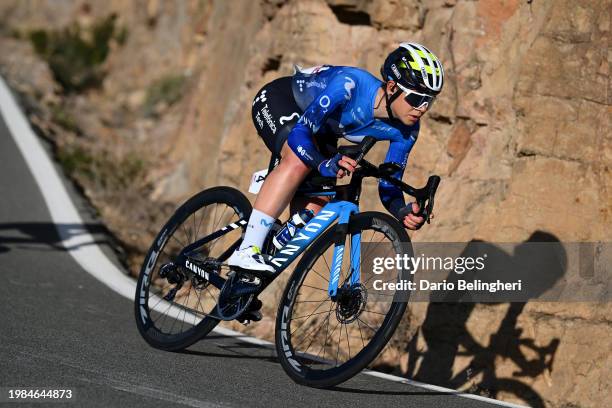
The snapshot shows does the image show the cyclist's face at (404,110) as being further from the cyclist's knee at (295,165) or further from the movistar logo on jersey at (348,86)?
the cyclist's knee at (295,165)

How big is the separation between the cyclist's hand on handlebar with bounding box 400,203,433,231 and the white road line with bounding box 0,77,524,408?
1.06 metres

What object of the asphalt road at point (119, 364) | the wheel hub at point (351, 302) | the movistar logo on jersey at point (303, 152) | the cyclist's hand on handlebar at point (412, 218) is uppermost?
the movistar logo on jersey at point (303, 152)

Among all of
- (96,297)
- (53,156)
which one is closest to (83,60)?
(53,156)

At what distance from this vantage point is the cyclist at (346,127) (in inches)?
219

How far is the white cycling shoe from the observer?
5.78 meters

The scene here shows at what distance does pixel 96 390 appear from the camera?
499cm

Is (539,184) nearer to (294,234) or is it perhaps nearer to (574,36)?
(574,36)

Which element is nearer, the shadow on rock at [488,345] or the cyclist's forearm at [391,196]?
the cyclist's forearm at [391,196]

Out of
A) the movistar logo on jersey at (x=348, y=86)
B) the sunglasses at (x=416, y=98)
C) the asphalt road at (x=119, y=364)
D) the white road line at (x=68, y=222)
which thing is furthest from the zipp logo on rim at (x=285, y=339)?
the sunglasses at (x=416, y=98)

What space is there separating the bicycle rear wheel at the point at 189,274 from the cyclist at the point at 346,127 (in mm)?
442

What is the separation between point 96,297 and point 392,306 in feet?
11.0

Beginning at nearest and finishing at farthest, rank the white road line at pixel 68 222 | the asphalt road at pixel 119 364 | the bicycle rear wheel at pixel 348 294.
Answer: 1. the asphalt road at pixel 119 364
2. the bicycle rear wheel at pixel 348 294
3. the white road line at pixel 68 222

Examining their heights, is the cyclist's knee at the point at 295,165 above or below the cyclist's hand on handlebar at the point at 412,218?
above

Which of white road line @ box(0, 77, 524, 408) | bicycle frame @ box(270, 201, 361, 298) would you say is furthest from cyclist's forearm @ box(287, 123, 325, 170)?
white road line @ box(0, 77, 524, 408)
